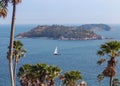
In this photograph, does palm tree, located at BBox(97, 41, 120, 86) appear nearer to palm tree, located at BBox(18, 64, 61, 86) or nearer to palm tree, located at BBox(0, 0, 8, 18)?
palm tree, located at BBox(18, 64, 61, 86)

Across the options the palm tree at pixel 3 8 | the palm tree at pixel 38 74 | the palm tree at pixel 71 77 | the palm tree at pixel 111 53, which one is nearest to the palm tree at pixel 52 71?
the palm tree at pixel 38 74

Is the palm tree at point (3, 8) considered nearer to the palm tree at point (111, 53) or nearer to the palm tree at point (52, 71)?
the palm tree at point (111, 53)

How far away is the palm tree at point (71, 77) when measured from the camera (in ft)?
159

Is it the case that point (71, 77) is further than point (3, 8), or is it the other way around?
point (71, 77)

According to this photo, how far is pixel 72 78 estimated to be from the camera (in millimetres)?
49312

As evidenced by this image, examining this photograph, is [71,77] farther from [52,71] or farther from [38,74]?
[52,71]

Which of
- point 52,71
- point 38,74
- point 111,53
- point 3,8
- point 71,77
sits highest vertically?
point 3,8

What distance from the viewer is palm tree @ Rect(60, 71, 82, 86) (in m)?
48.5

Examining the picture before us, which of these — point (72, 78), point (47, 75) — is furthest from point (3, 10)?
point (72, 78)

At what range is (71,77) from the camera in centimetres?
4922

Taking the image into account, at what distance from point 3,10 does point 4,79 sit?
290 feet

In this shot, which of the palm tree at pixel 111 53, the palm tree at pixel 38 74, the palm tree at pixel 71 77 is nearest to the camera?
the palm tree at pixel 111 53

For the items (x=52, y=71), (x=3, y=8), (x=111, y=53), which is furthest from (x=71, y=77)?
(x=3, y=8)

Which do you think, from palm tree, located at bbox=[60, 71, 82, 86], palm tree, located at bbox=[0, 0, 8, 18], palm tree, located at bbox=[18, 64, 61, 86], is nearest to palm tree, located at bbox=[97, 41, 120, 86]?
palm tree, located at bbox=[18, 64, 61, 86]
